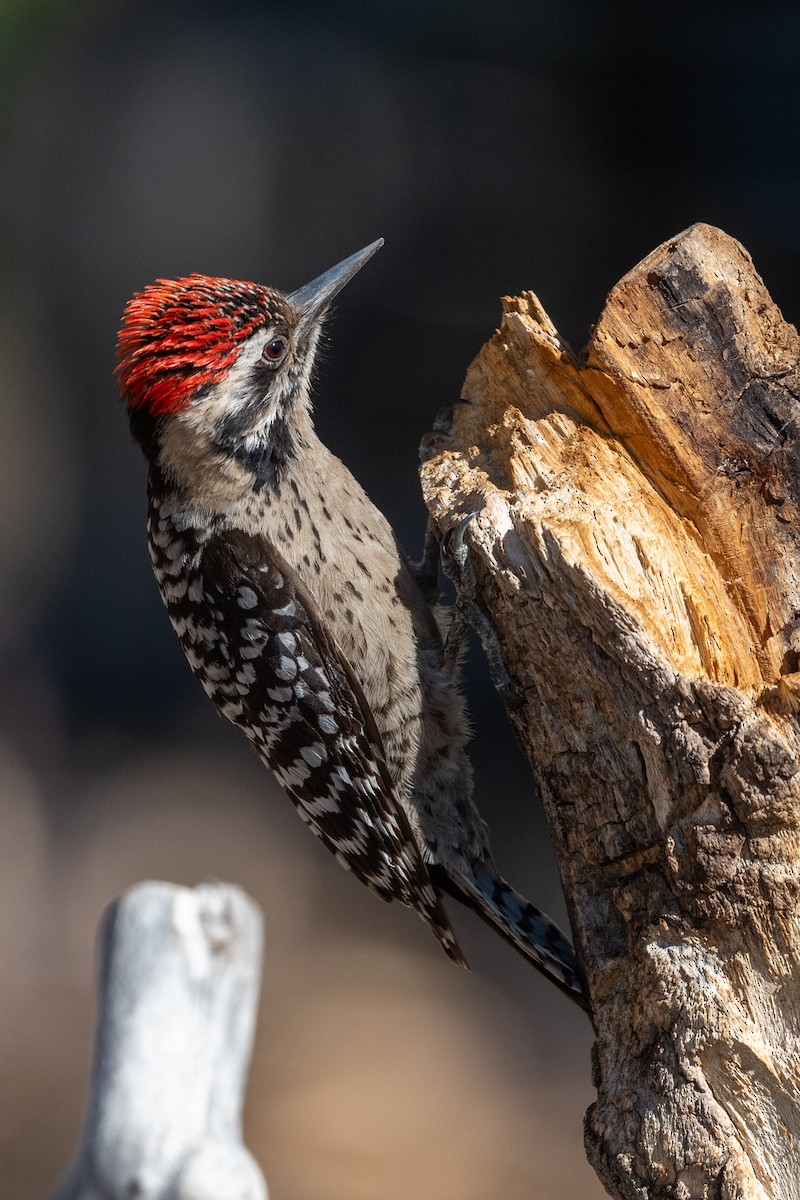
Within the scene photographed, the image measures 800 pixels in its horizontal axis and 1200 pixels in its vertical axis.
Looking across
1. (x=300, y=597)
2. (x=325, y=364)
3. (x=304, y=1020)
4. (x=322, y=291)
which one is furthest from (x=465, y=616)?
(x=304, y=1020)

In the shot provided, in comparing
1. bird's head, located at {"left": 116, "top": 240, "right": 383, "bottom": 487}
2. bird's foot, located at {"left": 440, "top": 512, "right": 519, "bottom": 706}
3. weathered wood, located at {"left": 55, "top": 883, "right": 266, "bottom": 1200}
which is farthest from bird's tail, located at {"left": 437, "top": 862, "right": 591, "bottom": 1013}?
bird's head, located at {"left": 116, "top": 240, "right": 383, "bottom": 487}

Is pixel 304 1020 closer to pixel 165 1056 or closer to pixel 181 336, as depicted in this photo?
pixel 181 336

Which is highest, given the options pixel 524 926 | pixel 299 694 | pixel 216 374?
pixel 216 374

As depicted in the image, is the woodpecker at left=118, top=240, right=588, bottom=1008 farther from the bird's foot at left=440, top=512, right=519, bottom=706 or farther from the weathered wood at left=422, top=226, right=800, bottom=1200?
the weathered wood at left=422, top=226, right=800, bottom=1200

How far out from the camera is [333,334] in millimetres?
5328

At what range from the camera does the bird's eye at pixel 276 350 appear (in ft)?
8.68

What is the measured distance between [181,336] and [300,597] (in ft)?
2.13

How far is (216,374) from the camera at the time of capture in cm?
255

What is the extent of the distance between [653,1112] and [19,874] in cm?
447

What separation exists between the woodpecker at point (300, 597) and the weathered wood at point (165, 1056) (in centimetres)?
108

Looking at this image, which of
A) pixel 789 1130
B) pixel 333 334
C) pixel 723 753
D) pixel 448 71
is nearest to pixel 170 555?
pixel 723 753

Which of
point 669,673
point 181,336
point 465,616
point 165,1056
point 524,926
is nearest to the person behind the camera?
point 165,1056

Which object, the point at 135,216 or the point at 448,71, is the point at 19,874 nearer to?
the point at 135,216

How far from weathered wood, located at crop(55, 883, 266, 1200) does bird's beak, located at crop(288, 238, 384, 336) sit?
1642 mm
